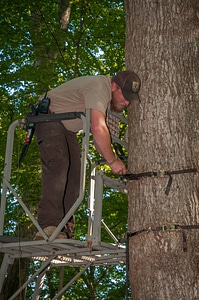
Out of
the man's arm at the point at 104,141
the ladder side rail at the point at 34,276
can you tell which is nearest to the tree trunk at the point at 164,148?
the man's arm at the point at 104,141

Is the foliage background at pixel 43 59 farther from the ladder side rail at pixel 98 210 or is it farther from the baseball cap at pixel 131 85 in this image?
the baseball cap at pixel 131 85

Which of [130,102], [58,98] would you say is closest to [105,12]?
[58,98]

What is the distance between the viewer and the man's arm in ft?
14.7

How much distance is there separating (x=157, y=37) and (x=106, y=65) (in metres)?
9.64

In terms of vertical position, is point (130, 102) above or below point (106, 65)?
below

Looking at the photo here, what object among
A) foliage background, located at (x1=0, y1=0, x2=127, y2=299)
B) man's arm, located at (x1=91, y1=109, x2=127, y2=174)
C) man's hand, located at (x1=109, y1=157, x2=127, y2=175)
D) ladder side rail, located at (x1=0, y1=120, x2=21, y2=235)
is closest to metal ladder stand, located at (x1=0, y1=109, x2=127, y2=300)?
ladder side rail, located at (x1=0, y1=120, x2=21, y2=235)

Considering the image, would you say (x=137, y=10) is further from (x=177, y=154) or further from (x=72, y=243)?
(x=72, y=243)

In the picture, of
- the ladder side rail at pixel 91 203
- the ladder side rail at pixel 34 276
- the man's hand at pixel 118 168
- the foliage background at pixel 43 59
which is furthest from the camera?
the foliage background at pixel 43 59

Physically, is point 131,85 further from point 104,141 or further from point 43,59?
point 43,59

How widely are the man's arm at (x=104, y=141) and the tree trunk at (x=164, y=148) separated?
43 centimetres

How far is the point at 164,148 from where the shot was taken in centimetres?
382

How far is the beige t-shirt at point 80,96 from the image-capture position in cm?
468

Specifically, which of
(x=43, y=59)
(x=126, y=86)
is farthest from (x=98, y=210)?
(x=43, y=59)

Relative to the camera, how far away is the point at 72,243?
15.1 ft
